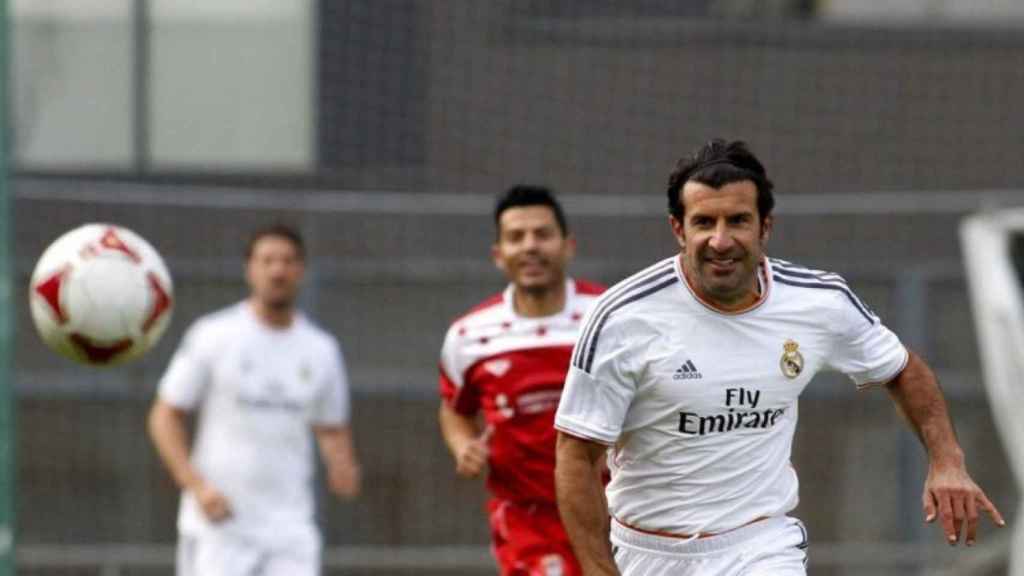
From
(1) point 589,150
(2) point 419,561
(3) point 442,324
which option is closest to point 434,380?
(3) point 442,324

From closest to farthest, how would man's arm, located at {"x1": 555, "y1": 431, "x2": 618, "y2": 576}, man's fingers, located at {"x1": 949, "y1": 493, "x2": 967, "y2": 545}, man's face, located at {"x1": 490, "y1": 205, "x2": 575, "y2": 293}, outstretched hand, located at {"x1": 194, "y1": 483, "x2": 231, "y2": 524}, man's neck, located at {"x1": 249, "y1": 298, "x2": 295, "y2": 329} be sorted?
man's arm, located at {"x1": 555, "y1": 431, "x2": 618, "y2": 576}, man's fingers, located at {"x1": 949, "y1": 493, "x2": 967, "y2": 545}, man's face, located at {"x1": 490, "y1": 205, "x2": 575, "y2": 293}, outstretched hand, located at {"x1": 194, "y1": 483, "x2": 231, "y2": 524}, man's neck, located at {"x1": 249, "y1": 298, "x2": 295, "y2": 329}

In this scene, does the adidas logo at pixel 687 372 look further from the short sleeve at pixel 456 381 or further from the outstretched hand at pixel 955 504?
the short sleeve at pixel 456 381

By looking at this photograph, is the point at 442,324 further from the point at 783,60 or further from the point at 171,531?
the point at 783,60

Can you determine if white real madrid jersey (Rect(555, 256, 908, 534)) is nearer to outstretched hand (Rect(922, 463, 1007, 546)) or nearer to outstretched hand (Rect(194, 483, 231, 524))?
outstretched hand (Rect(922, 463, 1007, 546))

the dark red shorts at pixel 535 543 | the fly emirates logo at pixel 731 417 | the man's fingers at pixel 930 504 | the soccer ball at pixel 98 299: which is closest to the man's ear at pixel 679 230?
the fly emirates logo at pixel 731 417

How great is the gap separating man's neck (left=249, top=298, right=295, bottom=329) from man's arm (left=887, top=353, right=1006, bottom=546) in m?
4.34

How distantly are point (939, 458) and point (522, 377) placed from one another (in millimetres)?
2014

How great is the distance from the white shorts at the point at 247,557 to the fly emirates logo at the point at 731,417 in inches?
162

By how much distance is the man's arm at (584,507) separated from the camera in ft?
17.6

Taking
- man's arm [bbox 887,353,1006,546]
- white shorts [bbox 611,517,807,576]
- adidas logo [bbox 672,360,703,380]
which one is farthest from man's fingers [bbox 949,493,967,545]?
adidas logo [bbox 672,360,703,380]

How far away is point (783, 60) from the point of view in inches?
516

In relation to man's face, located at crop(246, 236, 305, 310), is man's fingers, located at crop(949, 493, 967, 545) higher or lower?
lower

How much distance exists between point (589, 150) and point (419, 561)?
2.87 meters

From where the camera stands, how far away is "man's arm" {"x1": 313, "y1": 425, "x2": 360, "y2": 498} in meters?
9.32
